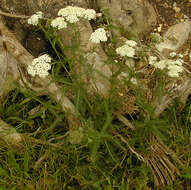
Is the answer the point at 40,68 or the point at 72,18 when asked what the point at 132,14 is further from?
the point at 40,68

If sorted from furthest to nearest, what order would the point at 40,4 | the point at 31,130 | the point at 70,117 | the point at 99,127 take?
1. the point at 40,4
2. the point at 31,130
3. the point at 70,117
4. the point at 99,127

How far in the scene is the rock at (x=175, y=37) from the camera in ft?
12.9

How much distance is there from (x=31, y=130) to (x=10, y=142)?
339 millimetres

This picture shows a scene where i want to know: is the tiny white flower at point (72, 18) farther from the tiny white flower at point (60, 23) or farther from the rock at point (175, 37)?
the rock at point (175, 37)

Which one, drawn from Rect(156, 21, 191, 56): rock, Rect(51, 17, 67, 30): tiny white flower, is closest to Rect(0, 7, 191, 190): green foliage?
Rect(51, 17, 67, 30): tiny white flower

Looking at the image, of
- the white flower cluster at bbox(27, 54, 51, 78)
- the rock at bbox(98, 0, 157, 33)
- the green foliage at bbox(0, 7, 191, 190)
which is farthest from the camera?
the rock at bbox(98, 0, 157, 33)

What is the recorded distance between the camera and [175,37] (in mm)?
4043

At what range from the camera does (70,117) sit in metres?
2.87

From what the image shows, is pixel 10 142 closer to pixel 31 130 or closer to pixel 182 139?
pixel 31 130

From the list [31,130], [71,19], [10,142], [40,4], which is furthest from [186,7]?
[10,142]

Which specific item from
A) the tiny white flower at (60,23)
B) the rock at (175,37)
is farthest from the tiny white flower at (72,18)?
the rock at (175,37)

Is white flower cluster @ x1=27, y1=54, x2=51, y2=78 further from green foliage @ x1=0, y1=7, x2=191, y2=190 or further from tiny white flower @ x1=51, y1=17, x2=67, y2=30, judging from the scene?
tiny white flower @ x1=51, y1=17, x2=67, y2=30

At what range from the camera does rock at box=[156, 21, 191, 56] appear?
394 cm

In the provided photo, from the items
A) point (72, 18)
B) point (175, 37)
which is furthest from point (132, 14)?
point (72, 18)
